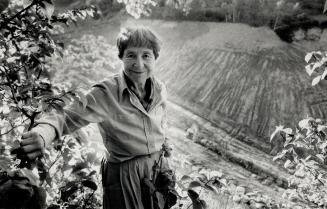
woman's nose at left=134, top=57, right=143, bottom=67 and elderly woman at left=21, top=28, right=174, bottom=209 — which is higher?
woman's nose at left=134, top=57, right=143, bottom=67

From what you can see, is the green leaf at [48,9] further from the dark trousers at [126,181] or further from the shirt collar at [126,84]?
the dark trousers at [126,181]

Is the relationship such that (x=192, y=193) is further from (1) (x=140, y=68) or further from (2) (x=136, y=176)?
(1) (x=140, y=68)

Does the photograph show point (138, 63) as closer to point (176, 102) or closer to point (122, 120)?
point (122, 120)

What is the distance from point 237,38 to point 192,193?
3.28m

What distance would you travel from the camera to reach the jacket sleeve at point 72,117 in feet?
3.08

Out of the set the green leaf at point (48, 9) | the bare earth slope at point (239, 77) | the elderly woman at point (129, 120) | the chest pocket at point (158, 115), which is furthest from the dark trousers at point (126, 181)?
the bare earth slope at point (239, 77)

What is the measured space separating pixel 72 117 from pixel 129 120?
28 centimetres

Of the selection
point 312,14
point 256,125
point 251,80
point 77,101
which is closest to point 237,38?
point 251,80

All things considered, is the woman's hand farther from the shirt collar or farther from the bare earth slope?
the bare earth slope

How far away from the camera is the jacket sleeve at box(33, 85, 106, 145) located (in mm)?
938

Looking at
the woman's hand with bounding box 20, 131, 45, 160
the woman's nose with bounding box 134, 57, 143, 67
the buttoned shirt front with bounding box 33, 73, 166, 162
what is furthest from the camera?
the woman's nose with bounding box 134, 57, 143, 67

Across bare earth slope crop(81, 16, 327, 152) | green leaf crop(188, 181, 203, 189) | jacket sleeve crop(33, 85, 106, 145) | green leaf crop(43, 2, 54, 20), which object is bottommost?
bare earth slope crop(81, 16, 327, 152)

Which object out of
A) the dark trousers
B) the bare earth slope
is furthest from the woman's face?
the bare earth slope

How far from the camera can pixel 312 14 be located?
3.59 meters
